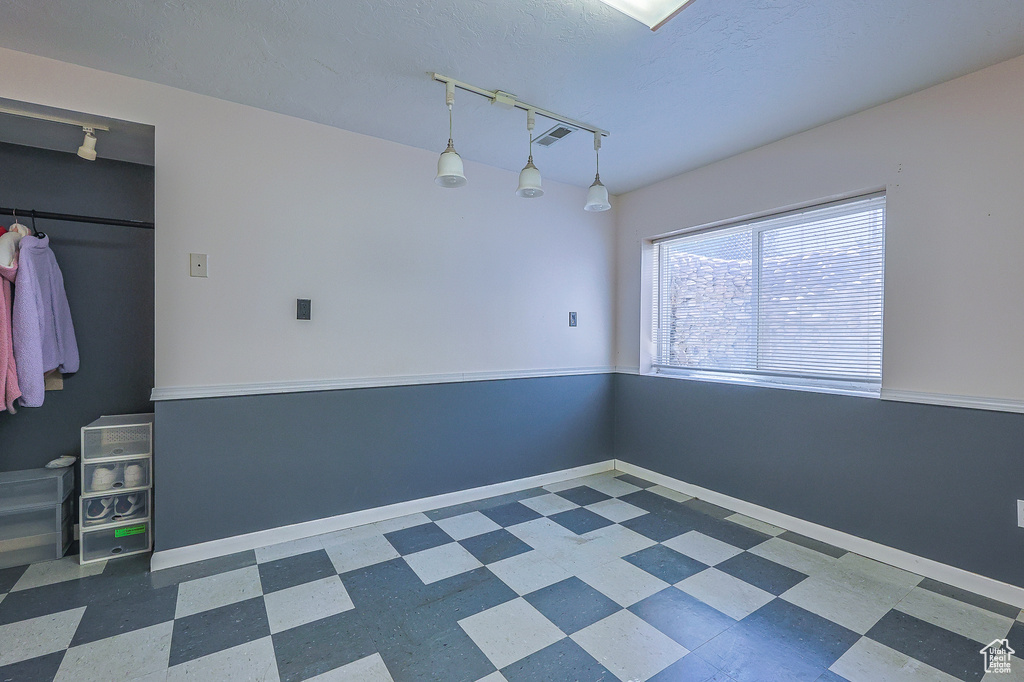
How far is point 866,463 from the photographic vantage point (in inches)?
102

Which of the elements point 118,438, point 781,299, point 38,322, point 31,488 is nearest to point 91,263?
point 38,322

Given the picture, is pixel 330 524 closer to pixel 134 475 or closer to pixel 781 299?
pixel 134 475

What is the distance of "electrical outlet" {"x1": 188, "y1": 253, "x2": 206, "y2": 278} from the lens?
248 centimetres

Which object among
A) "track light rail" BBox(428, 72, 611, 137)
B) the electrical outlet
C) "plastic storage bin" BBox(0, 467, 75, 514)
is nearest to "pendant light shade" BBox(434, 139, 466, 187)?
"track light rail" BBox(428, 72, 611, 137)

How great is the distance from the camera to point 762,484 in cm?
308

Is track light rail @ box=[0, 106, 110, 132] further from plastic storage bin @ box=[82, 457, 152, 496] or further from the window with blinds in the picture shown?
the window with blinds

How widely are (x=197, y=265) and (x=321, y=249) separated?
65cm

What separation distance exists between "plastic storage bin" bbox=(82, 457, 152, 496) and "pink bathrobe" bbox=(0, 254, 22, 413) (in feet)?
1.60

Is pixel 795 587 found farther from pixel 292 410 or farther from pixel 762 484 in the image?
pixel 292 410

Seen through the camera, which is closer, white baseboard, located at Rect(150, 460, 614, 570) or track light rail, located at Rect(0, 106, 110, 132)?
track light rail, located at Rect(0, 106, 110, 132)

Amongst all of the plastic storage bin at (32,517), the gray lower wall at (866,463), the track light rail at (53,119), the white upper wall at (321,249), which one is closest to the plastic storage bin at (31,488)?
the plastic storage bin at (32,517)

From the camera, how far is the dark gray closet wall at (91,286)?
2604 millimetres

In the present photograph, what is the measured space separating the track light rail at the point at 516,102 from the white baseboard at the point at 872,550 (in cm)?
265

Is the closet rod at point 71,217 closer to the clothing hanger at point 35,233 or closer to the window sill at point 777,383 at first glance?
the clothing hanger at point 35,233
